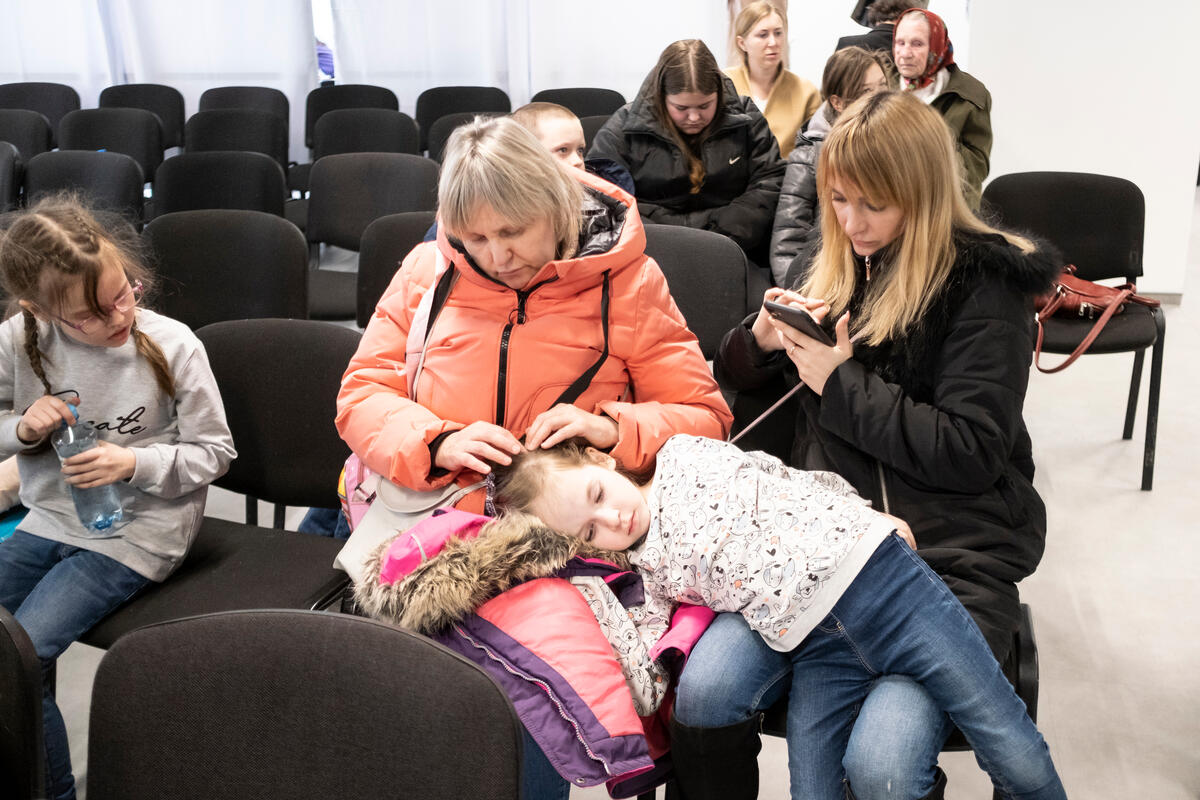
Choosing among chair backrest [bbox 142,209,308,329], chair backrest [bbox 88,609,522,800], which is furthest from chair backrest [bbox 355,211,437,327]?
chair backrest [bbox 88,609,522,800]

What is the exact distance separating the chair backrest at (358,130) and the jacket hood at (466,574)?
411 centimetres

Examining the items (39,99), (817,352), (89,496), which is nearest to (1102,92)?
(817,352)

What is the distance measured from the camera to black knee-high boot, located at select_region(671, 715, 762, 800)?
55.7 inches

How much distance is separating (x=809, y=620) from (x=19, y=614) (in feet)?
4.41

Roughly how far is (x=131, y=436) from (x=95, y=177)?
2.43 m

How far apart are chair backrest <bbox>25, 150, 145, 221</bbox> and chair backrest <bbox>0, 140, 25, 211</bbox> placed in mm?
141

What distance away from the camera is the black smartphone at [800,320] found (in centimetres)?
163

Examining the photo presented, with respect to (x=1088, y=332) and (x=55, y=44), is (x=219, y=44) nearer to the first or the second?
(x=55, y=44)

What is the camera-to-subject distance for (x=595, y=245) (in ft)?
5.83

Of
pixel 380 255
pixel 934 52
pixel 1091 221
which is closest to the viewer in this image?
pixel 380 255

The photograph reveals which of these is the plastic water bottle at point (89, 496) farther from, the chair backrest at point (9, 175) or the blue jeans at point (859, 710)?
the chair backrest at point (9, 175)

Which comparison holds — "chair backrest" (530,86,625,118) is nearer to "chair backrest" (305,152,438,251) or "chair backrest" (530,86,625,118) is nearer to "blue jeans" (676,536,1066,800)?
"chair backrest" (305,152,438,251)

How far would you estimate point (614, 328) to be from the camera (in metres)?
1.79

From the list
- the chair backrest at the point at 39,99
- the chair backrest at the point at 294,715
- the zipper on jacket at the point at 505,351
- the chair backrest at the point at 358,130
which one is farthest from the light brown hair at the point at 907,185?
the chair backrest at the point at 39,99
